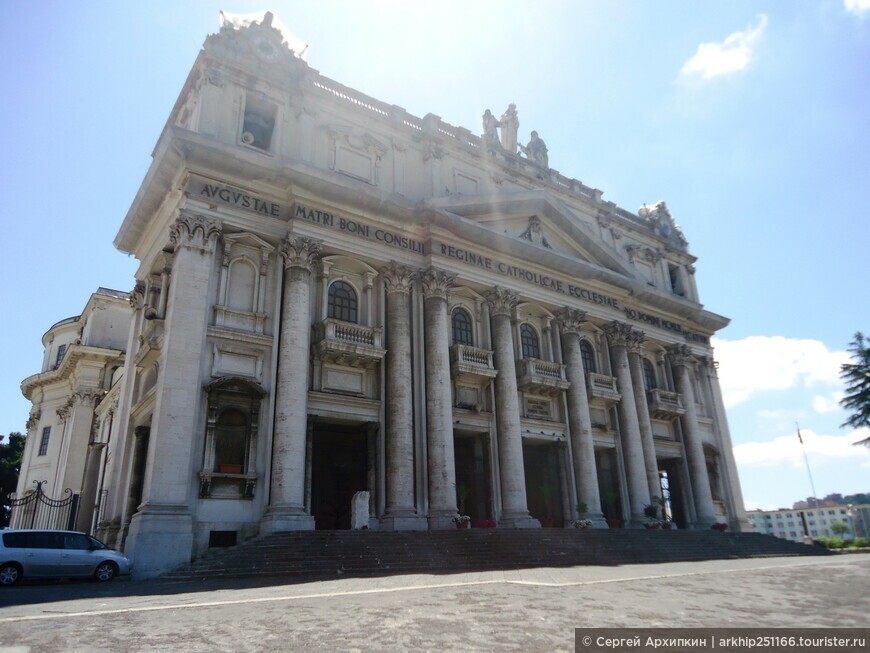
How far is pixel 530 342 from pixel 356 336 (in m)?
9.02

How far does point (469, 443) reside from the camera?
2448cm

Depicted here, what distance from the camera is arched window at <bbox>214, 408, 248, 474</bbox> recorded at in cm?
1811

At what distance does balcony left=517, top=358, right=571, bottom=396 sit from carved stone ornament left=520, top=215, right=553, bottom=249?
5.47 meters

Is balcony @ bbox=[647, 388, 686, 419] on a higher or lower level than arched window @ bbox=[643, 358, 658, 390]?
lower

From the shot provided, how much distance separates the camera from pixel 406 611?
7.98 metres

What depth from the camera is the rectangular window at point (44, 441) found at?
38.6 meters

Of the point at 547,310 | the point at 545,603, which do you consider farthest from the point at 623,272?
the point at 545,603

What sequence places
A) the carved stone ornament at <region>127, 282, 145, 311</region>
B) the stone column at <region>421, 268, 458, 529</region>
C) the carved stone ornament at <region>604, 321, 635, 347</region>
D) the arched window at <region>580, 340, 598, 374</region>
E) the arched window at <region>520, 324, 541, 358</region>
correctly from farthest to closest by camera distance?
the carved stone ornament at <region>604, 321, 635, 347</region> < the arched window at <region>580, 340, 598, 374</region> < the arched window at <region>520, 324, 541, 358</region> < the carved stone ornament at <region>127, 282, 145, 311</region> < the stone column at <region>421, 268, 458, 529</region>

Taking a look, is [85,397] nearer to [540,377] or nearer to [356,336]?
[356,336]

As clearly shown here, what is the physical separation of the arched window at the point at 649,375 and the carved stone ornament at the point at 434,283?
13.3 m

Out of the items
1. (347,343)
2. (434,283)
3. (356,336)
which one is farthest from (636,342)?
(347,343)

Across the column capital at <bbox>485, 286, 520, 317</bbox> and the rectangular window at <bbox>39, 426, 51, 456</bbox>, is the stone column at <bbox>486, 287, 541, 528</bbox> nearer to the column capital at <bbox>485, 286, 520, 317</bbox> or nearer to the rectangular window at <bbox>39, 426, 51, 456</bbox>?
the column capital at <bbox>485, 286, 520, 317</bbox>

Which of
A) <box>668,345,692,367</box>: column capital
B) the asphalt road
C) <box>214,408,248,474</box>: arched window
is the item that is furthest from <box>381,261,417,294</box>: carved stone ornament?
<box>668,345,692,367</box>: column capital

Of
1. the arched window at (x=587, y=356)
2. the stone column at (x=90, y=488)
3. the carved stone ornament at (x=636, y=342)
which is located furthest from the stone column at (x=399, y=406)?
the stone column at (x=90, y=488)
